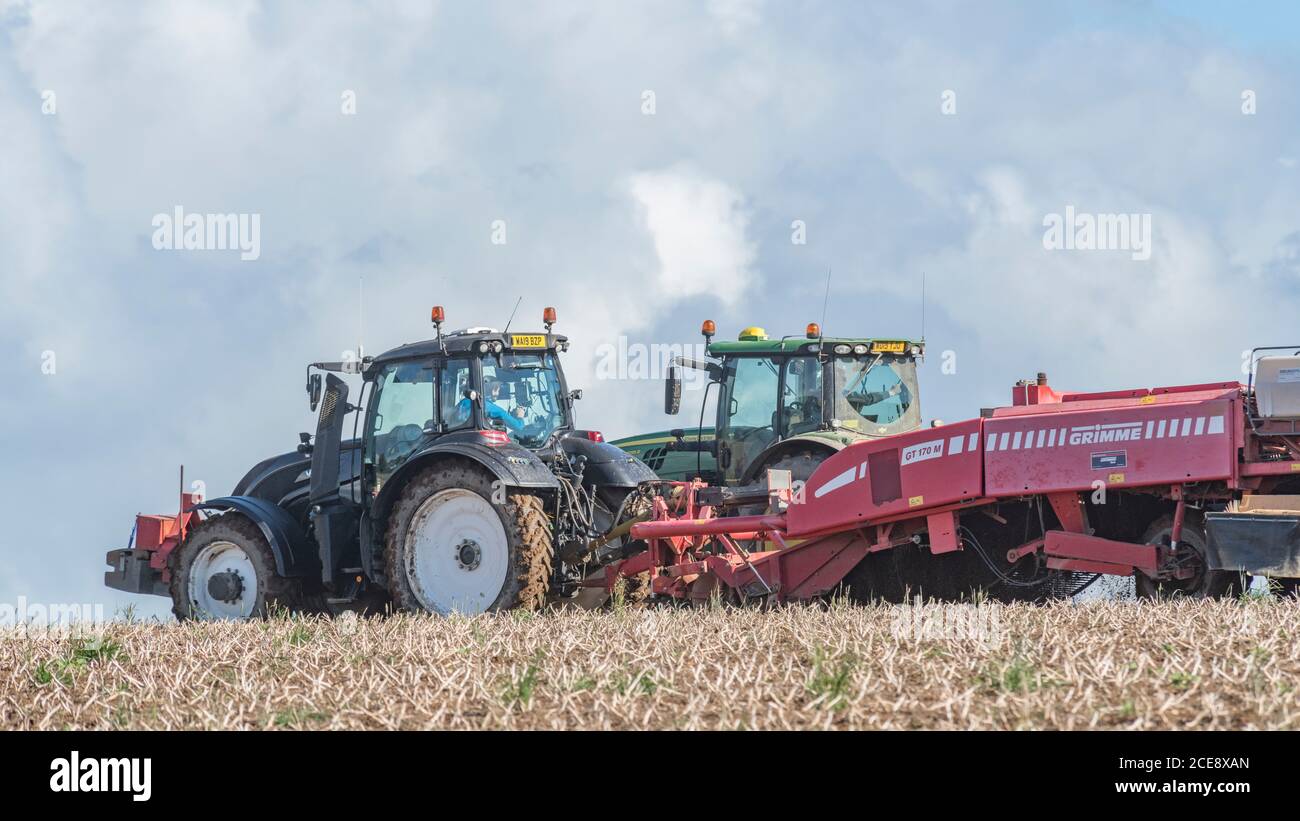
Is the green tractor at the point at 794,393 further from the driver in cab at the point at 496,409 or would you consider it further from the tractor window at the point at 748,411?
the driver in cab at the point at 496,409

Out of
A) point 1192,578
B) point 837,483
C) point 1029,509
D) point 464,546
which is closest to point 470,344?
point 464,546

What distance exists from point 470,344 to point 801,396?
389cm

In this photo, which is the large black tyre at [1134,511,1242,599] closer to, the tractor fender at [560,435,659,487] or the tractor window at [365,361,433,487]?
the tractor fender at [560,435,659,487]

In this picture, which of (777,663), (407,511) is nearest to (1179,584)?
(777,663)

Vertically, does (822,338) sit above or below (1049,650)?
above

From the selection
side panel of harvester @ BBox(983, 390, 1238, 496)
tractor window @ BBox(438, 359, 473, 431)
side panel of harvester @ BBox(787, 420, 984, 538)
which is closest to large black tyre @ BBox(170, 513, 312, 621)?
tractor window @ BBox(438, 359, 473, 431)

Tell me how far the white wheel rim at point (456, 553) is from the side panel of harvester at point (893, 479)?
2.14m

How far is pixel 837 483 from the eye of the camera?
1070 cm

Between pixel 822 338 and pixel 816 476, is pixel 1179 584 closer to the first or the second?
pixel 816 476

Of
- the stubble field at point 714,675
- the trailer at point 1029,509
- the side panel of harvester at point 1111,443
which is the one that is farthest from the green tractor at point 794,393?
the stubble field at point 714,675

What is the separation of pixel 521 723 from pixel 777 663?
1.37m

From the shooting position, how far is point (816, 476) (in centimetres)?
1083

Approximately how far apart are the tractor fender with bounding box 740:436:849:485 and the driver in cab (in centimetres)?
282
